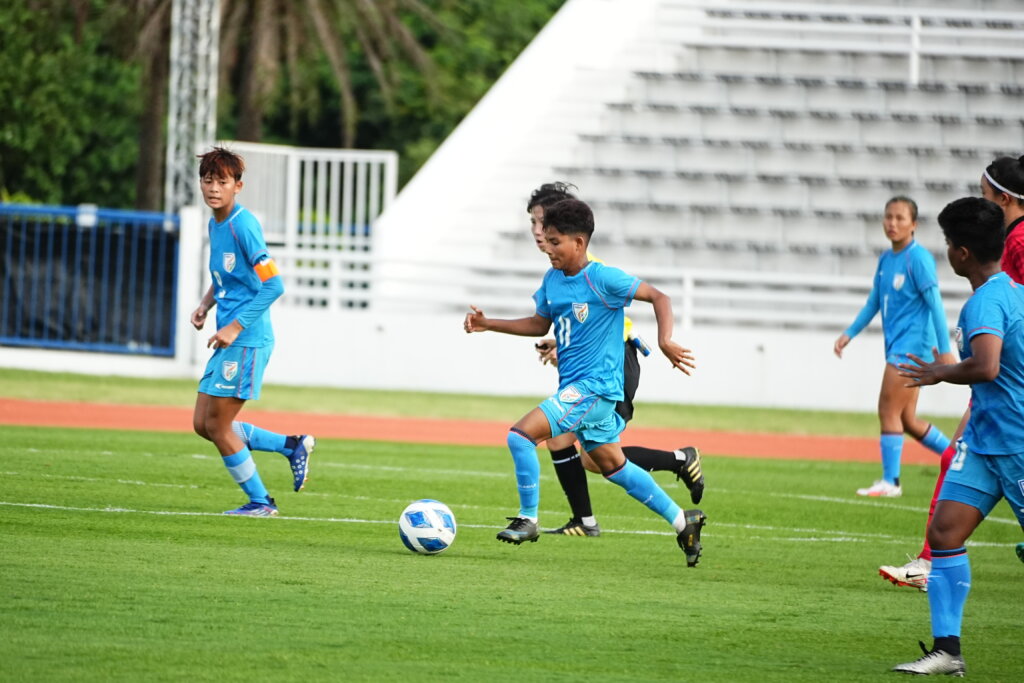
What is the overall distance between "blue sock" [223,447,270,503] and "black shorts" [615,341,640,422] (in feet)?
7.32

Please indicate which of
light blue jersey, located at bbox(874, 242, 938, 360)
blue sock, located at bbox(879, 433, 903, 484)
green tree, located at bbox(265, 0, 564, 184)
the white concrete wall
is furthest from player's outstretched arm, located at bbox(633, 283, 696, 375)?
green tree, located at bbox(265, 0, 564, 184)

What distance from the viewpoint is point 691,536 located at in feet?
27.4

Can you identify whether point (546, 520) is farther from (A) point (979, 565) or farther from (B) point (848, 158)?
(B) point (848, 158)

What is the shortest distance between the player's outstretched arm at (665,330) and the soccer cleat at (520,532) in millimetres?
1302

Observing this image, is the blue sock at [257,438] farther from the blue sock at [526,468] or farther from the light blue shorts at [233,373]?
the blue sock at [526,468]

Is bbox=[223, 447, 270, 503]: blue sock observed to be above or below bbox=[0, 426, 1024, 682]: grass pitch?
above

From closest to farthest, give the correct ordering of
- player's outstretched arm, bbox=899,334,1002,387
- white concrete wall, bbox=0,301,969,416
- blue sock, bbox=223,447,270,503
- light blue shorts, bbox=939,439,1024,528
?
player's outstretched arm, bbox=899,334,1002,387 → light blue shorts, bbox=939,439,1024,528 → blue sock, bbox=223,447,270,503 → white concrete wall, bbox=0,301,969,416

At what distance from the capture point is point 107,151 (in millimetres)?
41656

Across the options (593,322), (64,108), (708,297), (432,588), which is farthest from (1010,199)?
(64,108)

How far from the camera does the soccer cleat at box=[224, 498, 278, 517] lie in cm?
930

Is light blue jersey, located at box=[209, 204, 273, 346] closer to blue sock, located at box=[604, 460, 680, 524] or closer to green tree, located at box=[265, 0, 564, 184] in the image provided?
blue sock, located at box=[604, 460, 680, 524]

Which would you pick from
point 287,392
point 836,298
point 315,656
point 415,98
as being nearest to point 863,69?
point 836,298

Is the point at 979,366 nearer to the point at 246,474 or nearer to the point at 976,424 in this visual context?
the point at 976,424

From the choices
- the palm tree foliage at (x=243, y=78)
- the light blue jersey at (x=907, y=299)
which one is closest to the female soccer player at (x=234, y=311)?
the light blue jersey at (x=907, y=299)
